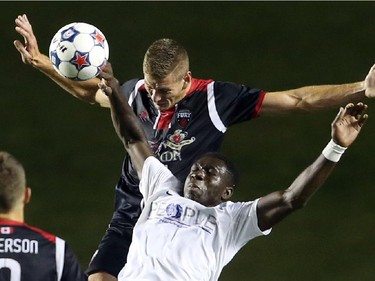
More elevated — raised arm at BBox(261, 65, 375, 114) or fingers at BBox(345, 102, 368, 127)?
fingers at BBox(345, 102, 368, 127)

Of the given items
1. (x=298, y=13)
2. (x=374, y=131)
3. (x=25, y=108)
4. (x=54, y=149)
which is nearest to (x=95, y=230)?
(x=54, y=149)

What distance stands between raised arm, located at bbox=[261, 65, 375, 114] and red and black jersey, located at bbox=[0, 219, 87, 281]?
2.91 meters

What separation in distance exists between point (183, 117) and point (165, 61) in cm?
57

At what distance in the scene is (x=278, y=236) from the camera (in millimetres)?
12594

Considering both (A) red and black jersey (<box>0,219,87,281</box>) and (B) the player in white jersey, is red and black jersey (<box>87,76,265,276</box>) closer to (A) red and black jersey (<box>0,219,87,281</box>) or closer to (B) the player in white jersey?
(B) the player in white jersey

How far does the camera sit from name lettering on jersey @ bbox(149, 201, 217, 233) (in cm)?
905

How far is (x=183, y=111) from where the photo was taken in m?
9.95

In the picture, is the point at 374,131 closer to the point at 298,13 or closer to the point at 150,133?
the point at 298,13

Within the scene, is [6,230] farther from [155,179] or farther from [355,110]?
[355,110]

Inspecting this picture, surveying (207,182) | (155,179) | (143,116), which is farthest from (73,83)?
(207,182)

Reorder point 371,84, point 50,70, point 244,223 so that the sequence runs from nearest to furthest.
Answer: point 244,223, point 371,84, point 50,70

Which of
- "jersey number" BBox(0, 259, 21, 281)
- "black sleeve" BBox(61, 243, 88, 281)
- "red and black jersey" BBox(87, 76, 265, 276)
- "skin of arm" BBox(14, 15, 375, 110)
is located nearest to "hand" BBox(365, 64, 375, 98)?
"skin of arm" BBox(14, 15, 375, 110)

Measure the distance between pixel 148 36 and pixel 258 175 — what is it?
3.11 m

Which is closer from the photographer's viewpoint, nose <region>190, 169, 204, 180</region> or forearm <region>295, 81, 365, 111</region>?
nose <region>190, 169, 204, 180</region>
